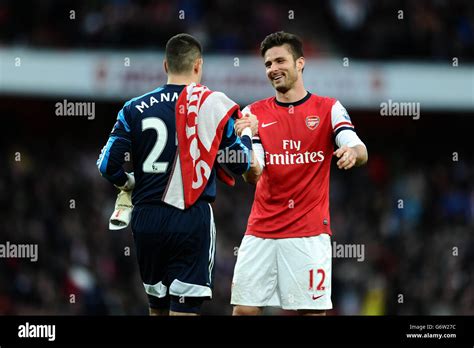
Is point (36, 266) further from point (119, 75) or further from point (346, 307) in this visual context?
point (346, 307)

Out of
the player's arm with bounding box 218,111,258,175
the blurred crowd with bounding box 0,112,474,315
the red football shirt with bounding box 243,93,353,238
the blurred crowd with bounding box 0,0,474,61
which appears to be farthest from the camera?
the blurred crowd with bounding box 0,0,474,61

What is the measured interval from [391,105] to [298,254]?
9.15m

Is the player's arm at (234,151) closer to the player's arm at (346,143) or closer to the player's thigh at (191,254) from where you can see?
the player's thigh at (191,254)

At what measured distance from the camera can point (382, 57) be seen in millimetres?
15125

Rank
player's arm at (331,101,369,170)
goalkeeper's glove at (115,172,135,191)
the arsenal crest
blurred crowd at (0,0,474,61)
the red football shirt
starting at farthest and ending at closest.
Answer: blurred crowd at (0,0,474,61)
the arsenal crest
the red football shirt
player's arm at (331,101,369,170)
goalkeeper's glove at (115,172,135,191)

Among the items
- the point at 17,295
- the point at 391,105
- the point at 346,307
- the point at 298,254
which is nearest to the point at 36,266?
the point at 17,295

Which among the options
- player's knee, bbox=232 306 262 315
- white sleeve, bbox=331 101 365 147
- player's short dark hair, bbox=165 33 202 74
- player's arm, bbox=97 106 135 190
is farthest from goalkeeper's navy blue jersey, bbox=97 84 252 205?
player's knee, bbox=232 306 262 315

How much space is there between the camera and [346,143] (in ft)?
20.4

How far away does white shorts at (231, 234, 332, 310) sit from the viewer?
248 inches

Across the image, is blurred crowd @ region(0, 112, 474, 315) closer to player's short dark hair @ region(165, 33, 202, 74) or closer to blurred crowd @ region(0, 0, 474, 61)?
blurred crowd @ region(0, 0, 474, 61)

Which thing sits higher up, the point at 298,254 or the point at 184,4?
the point at 184,4

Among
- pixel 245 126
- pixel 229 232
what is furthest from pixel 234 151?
pixel 229 232

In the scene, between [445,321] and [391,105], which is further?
[391,105]

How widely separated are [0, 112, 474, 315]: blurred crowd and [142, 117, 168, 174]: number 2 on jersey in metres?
6.85
